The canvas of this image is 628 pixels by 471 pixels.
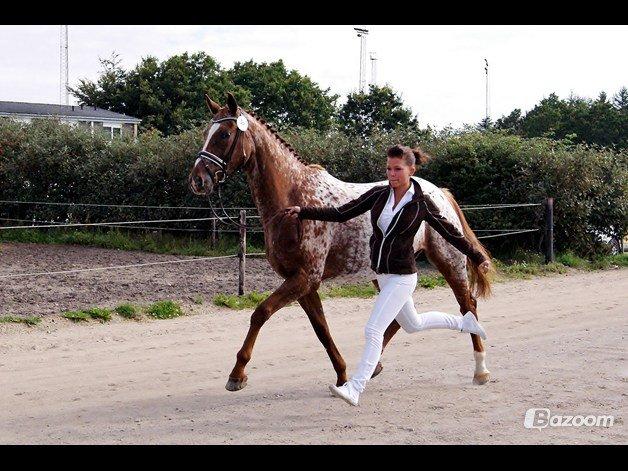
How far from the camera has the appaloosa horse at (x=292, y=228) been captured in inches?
237

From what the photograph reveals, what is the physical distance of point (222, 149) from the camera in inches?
240

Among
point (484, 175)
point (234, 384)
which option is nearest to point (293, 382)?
point (234, 384)

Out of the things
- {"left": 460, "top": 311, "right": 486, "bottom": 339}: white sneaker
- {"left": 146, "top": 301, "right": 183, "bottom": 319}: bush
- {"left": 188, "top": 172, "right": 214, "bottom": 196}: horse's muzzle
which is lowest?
{"left": 146, "top": 301, "right": 183, "bottom": 319}: bush

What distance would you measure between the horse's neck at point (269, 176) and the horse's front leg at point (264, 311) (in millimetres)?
580

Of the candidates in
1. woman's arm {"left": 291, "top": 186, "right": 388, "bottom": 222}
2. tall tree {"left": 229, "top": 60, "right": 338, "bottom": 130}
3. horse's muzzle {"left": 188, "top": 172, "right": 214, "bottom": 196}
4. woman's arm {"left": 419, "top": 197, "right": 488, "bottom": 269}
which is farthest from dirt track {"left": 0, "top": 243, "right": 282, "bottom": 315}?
tall tree {"left": 229, "top": 60, "right": 338, "bottom": 130}

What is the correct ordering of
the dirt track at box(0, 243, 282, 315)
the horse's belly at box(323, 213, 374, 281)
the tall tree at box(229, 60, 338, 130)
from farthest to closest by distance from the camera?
the tall tree at box(229, 60, 338, 130)
the dirt track at box(0, 243, 282, 315)
the horse's belly at box(323, 213, 374, 281)

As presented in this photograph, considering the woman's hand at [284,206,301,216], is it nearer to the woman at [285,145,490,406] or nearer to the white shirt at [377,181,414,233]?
the woman at [285,145,490,406]

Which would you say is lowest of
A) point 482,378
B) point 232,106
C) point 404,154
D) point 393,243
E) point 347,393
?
point 482,378

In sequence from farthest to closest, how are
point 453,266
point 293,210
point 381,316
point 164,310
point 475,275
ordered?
point 164,310
point 475,275
point 453,266
point 293,210
point 381,316

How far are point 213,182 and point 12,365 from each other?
2653 mm

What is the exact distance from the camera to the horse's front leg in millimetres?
5941

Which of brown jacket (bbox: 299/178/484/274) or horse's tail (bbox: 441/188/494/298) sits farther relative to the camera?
horse's tail (bbox: 441/188/494/298)

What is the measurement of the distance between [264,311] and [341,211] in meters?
0.92

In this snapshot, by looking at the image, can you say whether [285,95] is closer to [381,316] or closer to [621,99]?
[621,99]
